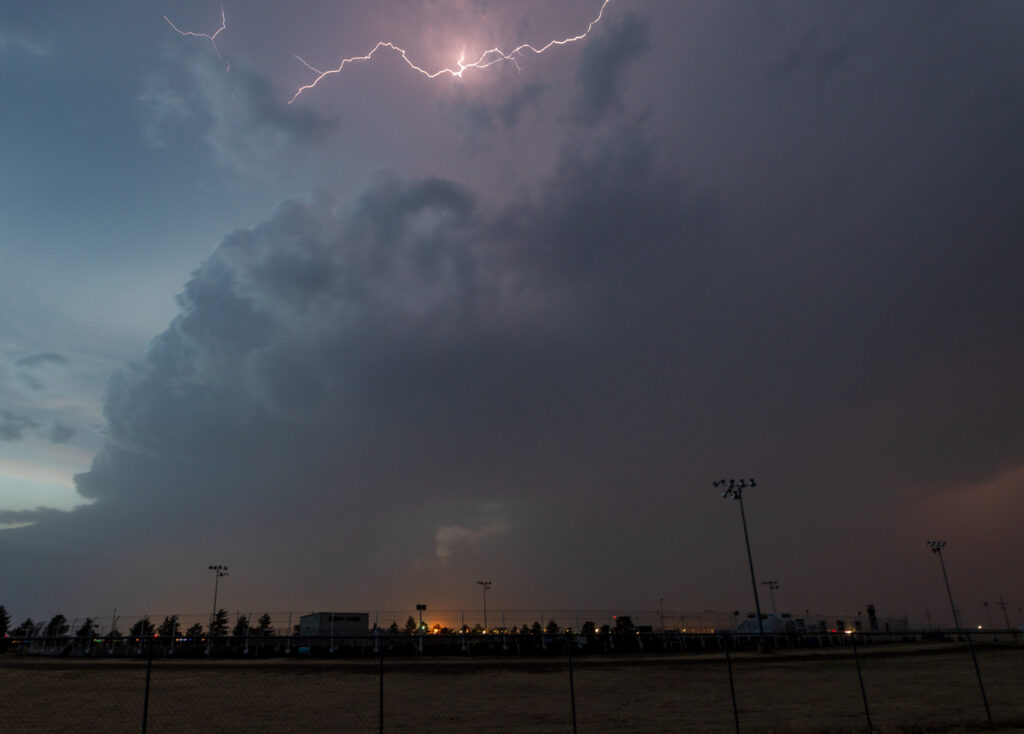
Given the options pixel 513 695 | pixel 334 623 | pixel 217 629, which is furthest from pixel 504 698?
pixel 217 629

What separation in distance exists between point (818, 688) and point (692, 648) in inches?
1660

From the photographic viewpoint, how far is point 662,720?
18.6 metres

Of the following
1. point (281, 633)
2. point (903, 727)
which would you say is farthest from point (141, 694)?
point (281, 633)

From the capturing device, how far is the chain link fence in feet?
57.4

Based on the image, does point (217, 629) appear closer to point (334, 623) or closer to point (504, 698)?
point (334, 623)

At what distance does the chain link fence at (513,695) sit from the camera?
17.5 meters

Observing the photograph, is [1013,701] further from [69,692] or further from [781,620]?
[781,620]

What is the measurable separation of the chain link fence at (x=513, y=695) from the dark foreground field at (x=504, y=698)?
0.08 m

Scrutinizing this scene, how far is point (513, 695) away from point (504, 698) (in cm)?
122

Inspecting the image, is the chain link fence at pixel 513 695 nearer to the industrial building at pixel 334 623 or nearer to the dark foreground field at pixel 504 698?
the dark foreground field at pixel 504 698

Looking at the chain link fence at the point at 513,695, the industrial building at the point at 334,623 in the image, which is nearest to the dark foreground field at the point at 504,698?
the chain link fence at the point at 513,695

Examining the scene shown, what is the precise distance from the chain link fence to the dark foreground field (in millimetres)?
76

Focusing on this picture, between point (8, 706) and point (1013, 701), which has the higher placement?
point (8, 706)

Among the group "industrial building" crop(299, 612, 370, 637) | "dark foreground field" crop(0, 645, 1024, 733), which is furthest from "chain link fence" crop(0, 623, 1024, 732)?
"industrial building" crop(299, 612, 370, 637)
